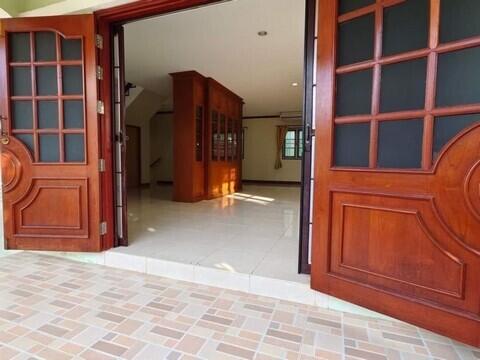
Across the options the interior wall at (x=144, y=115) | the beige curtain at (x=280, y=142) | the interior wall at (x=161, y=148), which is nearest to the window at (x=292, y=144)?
the beige curtain at (x=280, y=142)

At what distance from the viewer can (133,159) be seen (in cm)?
814

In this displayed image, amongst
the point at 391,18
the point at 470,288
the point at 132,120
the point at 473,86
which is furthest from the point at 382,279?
the point at 132,120

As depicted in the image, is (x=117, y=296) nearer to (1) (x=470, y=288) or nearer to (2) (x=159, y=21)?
(1) (x=470, y=288)

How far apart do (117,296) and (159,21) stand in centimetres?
297

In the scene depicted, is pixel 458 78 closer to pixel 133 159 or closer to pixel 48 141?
pixel 48 141

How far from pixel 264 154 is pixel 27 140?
8.12m

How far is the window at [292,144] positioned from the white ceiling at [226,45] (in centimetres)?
337

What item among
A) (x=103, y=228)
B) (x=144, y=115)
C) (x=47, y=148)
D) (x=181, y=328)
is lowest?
(x=181, y=328)

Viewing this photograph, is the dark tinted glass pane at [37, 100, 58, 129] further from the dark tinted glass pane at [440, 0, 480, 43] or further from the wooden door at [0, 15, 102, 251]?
the dark tinted glass pane at [440, 0, 480, 43]

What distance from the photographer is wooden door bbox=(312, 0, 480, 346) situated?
4.31ft

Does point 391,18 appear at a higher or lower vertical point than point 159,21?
lower

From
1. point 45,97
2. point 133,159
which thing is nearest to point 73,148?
point 45,97

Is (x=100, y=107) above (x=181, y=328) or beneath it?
above

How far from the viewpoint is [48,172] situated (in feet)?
8.06
